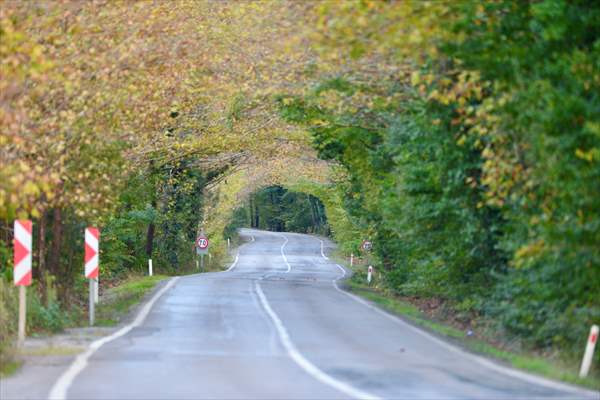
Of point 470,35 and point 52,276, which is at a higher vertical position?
point 470,35

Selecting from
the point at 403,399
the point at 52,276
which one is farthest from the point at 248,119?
the point at 403,399

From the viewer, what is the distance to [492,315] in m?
19.7

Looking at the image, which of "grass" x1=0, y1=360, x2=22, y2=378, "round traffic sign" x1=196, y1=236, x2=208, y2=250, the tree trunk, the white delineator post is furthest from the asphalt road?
"round traffic sign" x1=196, y1=236, x2=208, y2=250

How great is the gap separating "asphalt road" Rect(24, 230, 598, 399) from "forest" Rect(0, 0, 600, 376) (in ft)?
5.98

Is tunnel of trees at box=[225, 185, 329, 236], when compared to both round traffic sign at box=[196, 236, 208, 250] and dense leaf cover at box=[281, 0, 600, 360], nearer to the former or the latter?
round traffic sign at box=[196, 236, 208, 250]

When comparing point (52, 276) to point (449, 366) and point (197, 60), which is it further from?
point (449, 366)

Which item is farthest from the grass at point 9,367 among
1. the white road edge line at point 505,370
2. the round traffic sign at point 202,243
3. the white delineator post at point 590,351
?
the round traffic sign at point 202,243

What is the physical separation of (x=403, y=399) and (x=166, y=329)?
8.69m

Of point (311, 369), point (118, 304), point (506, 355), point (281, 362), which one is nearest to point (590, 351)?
point (506, 355)

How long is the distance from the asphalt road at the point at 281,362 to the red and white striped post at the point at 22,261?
141cm

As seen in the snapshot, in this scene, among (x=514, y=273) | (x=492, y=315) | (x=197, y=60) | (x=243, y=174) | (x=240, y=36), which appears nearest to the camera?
(x=514, y=273)

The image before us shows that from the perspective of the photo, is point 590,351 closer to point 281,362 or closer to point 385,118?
point 281,362

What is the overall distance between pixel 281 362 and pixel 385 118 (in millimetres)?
12455

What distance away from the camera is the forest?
43.3 ft
